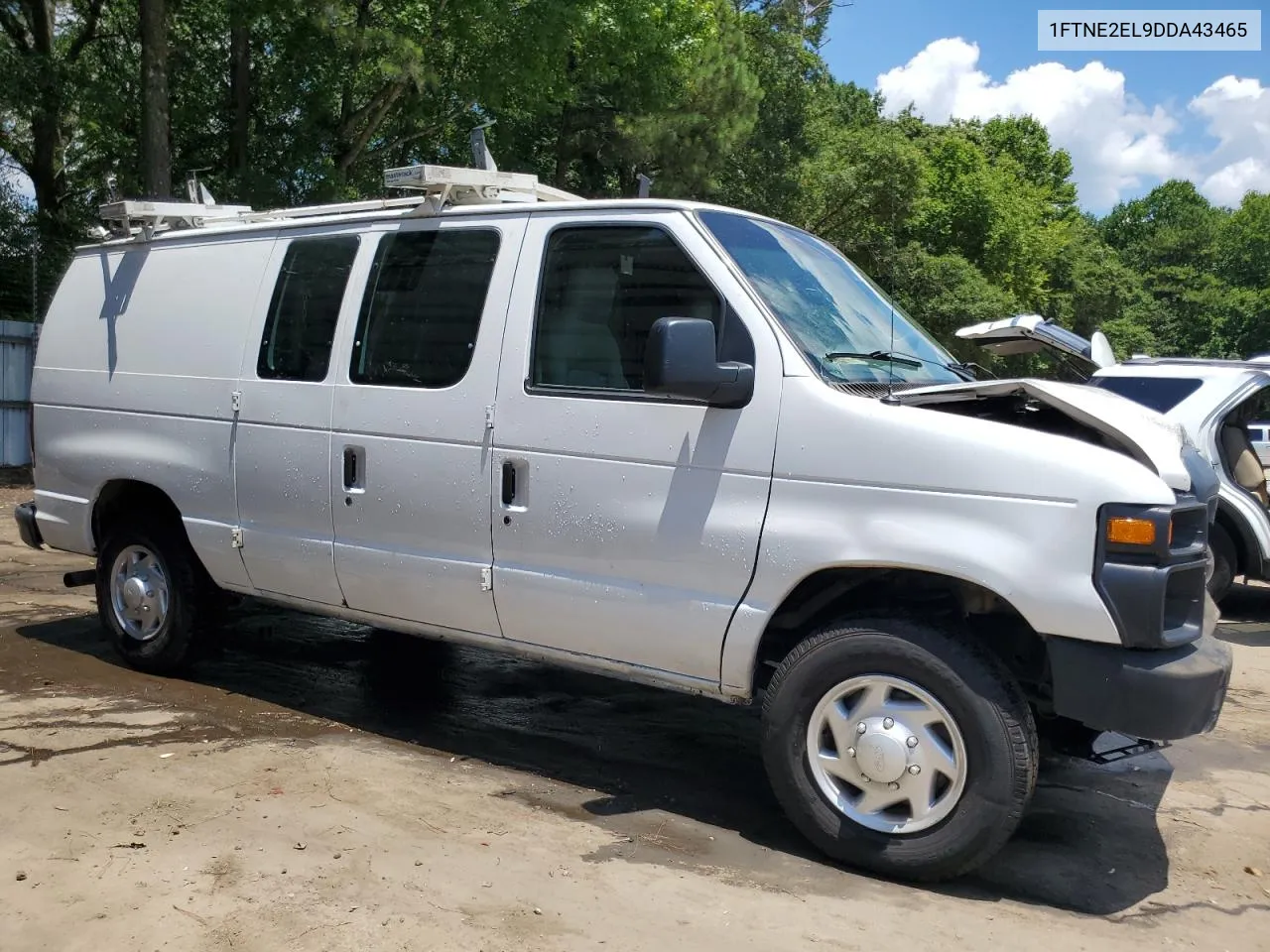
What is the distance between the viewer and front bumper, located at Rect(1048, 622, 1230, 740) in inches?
140

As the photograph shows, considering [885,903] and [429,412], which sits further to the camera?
[429,412]

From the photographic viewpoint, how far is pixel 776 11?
1059 inches

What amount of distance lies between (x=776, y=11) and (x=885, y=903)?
86.2ft

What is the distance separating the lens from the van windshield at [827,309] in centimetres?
429

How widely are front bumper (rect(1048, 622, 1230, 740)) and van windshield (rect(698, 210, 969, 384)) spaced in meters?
1.24

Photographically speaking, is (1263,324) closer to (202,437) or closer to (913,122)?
(913,122)

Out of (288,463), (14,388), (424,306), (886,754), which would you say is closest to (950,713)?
(886,754)

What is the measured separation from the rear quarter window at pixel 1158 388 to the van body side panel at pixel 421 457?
5180mm

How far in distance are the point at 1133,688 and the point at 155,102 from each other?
541 inches

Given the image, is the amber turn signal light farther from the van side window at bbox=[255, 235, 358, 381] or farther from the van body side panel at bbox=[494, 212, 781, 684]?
the van side window at bbox=[255, 235, 358, 381]

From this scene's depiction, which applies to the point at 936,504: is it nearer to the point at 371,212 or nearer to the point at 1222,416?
the point at 371,212

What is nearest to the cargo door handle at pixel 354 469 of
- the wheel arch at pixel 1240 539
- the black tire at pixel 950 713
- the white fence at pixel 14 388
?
the black tire at pixel 950 713

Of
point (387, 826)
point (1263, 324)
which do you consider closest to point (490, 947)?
point (387, 826)

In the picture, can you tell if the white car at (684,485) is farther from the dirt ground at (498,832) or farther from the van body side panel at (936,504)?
the dirt ground at (498,832)
